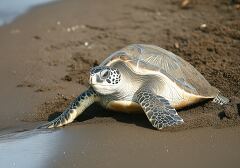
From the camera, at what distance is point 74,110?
18.5 feet

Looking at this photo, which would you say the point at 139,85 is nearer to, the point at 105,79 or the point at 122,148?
the point at 105,79

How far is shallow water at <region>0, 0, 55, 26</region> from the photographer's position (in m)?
11.4

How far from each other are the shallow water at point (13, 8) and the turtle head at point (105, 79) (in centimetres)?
595

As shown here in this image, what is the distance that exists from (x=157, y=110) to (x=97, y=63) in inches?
117

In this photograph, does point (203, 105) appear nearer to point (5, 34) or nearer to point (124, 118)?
point (124, 118)

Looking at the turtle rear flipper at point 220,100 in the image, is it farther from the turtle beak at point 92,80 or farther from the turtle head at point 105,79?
the turtle beak at point 92,80

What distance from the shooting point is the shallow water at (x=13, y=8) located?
37.3ft

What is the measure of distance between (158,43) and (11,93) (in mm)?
2846

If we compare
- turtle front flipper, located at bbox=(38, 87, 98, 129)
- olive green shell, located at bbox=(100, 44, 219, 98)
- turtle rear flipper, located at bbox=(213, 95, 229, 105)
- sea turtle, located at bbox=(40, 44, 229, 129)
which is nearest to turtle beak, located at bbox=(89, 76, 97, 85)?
sea turtle, located at bbox=(40, 44, 229, 129)

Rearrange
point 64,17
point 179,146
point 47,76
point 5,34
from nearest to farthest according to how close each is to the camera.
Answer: point 179,146
point 47,76
point 5,34
point 64,17

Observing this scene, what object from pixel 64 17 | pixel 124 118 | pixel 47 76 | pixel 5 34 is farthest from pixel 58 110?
pixel 64 17

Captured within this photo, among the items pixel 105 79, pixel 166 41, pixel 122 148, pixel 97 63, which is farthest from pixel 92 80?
pixel 166 41

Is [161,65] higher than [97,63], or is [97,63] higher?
[161,65]

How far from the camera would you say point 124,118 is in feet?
18.5
